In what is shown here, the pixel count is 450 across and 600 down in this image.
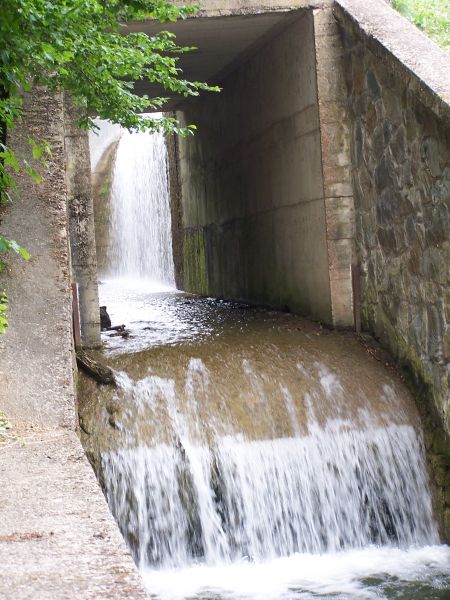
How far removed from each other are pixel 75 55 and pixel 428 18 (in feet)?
17.1

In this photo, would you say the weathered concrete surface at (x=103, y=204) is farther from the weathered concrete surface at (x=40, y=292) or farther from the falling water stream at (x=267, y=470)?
the weathered concrete surface at (x=40, y=292)

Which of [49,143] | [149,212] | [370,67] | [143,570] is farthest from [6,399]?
[149,212]

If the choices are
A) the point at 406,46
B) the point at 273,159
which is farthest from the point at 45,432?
the point at 273,159

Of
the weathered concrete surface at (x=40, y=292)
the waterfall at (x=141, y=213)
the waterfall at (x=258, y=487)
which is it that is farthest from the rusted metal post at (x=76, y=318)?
the waterfall at (x=141, y=213)

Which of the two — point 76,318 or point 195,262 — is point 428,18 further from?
point 195,262

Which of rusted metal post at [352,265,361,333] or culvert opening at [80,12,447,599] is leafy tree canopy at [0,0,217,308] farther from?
rusted metal post at [352,265,361,333]

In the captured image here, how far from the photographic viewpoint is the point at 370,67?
23.2 ft

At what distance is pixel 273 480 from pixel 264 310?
354cm

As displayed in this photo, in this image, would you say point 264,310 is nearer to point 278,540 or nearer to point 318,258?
point 318,258

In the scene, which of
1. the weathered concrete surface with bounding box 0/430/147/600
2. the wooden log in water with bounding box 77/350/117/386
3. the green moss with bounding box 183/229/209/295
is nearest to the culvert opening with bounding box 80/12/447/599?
the wooden log in water with bounding box 77/350/117/386

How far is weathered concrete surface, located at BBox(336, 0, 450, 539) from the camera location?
6211 millimetres

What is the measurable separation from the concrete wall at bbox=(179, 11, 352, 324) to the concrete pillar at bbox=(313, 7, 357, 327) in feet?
0.22

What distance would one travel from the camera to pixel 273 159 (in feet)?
29.3

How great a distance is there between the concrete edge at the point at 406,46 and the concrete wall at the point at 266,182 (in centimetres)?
48
